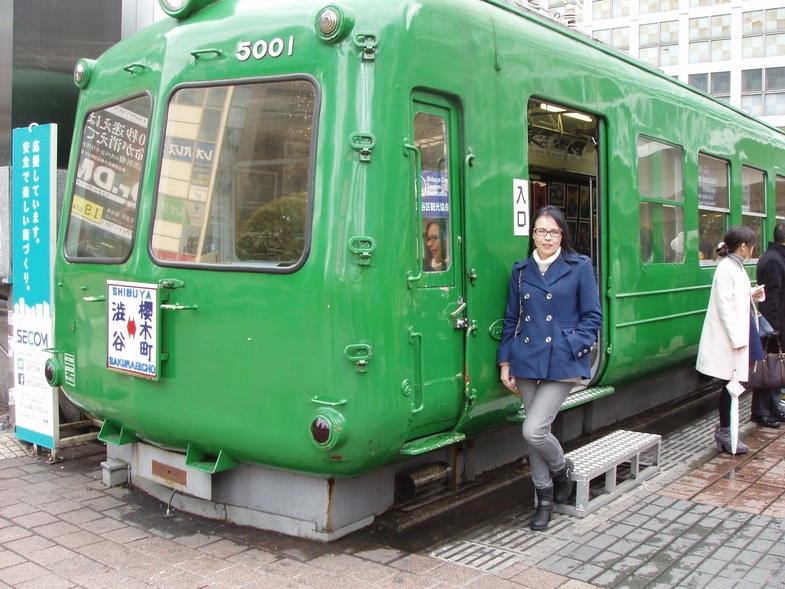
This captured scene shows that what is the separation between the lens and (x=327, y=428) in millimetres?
3824

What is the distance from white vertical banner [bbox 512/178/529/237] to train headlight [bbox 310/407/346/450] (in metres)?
1.75

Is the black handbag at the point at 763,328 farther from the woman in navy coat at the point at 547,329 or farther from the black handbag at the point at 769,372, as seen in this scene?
the woman in navy coat at the point at 547,329

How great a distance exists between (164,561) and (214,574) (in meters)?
0.34

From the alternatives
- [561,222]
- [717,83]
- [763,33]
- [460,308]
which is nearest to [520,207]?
[561,222]

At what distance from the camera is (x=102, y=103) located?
16.4ft

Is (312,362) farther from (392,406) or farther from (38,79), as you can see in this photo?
(38,79)

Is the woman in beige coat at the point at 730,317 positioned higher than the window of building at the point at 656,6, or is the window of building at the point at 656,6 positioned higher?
the window of building at the point at 656,6

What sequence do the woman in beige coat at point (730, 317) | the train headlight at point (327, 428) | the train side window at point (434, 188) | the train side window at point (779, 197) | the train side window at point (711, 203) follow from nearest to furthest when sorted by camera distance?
the train headlight at point (327, 428) → the train side window at point (434, 188) → the woman in beige coat at point (730, 317) → the train side window at point (711, 203) → the train side window at point (779, 197)

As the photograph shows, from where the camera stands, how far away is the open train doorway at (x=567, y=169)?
22.0 feet

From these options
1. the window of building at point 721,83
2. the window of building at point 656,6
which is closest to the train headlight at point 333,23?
the window of building at point 721,83

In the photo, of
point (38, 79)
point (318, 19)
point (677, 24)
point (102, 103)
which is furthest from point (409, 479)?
point (677, 24)

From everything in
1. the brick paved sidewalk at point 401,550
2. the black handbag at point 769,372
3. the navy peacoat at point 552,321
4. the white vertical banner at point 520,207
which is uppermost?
the white vertical banner at point 520,207

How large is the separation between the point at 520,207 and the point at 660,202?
7.35 ft

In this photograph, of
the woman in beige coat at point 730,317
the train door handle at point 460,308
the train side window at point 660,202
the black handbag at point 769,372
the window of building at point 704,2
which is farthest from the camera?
the window of building at point 704,2
